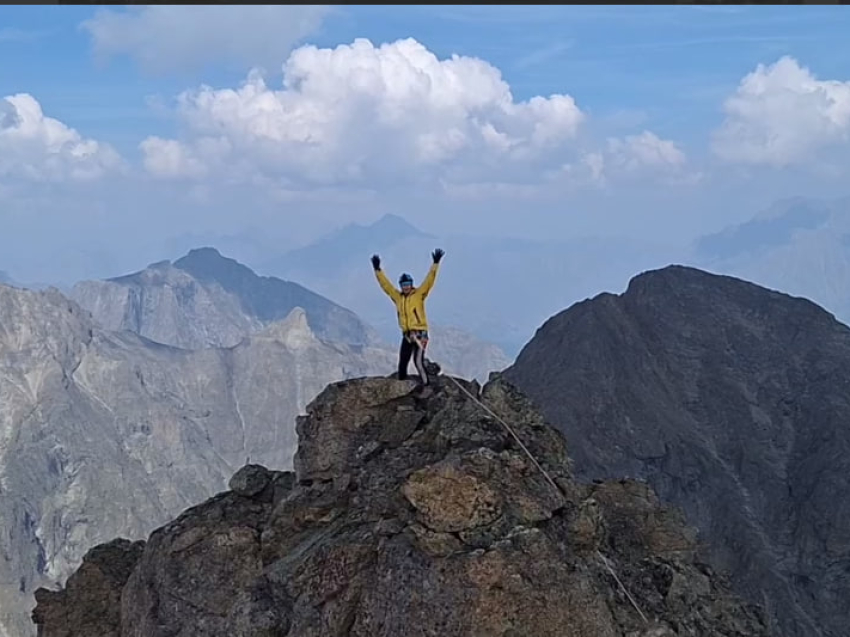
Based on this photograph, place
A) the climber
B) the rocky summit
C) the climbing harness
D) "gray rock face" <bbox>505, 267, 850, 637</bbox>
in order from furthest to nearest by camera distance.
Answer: "gray rock face" <bbox>505, 267, 850, 637</bbox>, the climber, the climbing harness, the rocky summit

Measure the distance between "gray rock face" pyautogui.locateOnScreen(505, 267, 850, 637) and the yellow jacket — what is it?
60.1m

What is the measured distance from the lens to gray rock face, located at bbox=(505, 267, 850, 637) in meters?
89.4

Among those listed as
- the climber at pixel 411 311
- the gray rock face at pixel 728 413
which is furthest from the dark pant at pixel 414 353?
the gray rock face at pixel 728 413

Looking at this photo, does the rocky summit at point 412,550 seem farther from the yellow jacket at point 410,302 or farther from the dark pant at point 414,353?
the yellow jacket at point 410,302

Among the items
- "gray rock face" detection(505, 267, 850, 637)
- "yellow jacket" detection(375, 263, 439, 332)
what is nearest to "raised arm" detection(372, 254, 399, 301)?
"yellow jacket" detection(375, 263, 439, 332)

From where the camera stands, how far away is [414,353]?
87.0 feet

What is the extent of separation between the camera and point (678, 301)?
118 metres

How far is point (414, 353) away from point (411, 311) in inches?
44.8

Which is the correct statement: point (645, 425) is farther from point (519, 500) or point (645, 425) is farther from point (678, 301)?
point (519, 500)

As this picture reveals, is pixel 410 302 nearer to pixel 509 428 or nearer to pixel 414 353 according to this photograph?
pixel 414 353

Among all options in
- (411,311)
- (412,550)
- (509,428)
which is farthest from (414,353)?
(412,550)

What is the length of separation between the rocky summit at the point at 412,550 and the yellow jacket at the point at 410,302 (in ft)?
5.06

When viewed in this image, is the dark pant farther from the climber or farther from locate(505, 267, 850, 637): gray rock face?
locate(505, 267, 850, 637): gray rock face

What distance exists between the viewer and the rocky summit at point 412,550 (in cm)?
2075
